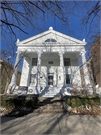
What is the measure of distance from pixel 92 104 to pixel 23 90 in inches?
277

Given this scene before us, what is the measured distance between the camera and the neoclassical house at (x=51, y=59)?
1129 cm

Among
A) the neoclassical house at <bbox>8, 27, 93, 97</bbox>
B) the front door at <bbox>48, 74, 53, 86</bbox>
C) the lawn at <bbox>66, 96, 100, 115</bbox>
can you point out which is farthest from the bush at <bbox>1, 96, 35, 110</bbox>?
the front door at <bbox>48, 74, 53, 86</bbox>

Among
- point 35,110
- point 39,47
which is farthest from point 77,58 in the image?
point 35,110

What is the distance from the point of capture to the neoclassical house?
1129 cm

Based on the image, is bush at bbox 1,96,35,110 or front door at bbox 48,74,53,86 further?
front door at bbox 48,74,53,86

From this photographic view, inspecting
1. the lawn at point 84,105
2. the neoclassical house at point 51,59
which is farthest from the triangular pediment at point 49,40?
the lawn at point 84,105

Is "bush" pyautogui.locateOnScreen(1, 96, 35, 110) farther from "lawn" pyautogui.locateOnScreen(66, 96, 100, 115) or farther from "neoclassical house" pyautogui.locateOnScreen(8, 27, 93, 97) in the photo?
"neoclassical house" pyautogui.locateOnScreen(8, 27, 93, 97)

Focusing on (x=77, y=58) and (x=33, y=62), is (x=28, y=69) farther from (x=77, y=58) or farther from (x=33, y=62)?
(x=77, y=58)

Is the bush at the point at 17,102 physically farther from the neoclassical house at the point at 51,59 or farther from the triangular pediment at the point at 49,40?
the triangular pediment at the point at 49,40

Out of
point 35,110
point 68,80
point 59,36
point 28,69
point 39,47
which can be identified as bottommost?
point 35,110

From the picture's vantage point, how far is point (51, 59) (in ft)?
47.0

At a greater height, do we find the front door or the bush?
the front door

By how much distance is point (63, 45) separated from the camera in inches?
461

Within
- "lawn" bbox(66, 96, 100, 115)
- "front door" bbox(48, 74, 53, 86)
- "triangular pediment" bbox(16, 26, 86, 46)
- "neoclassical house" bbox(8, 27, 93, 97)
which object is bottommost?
"lawn" bbox(66, 96, 100, 115)
